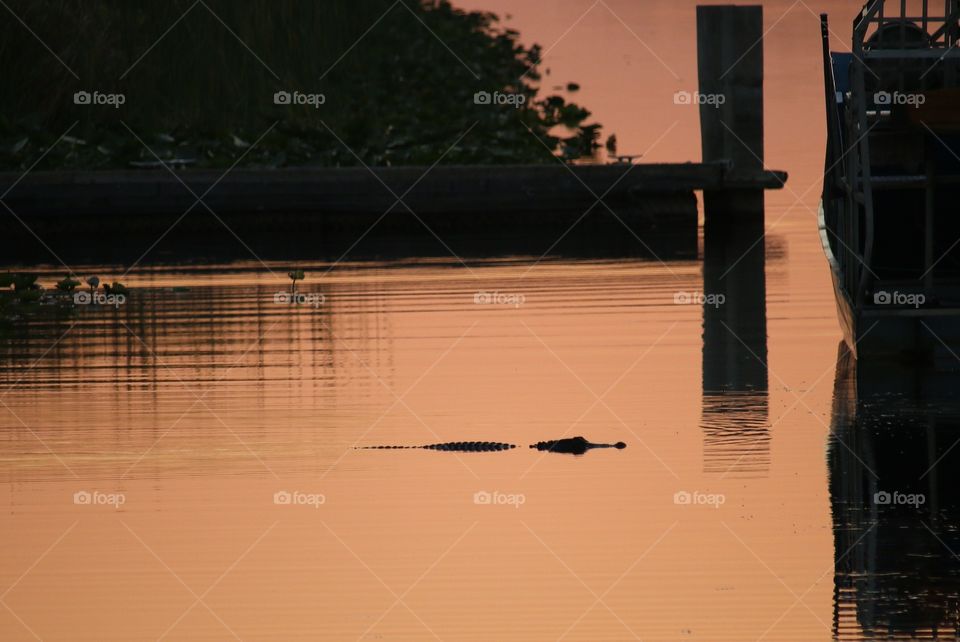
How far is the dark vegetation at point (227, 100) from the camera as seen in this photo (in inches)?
1384

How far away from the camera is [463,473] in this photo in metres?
15.0

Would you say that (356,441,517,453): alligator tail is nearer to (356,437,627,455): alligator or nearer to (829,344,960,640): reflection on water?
(356,437,627,455): alligator

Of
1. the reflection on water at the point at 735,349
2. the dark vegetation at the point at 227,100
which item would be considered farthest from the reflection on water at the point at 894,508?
the dark vegetation at the point at 227,100

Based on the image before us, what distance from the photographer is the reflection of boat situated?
19359mm

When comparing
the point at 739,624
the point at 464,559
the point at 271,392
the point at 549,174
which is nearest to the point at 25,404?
the point at 271,392

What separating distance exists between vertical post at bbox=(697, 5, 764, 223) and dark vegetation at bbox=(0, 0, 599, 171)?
3.82 m

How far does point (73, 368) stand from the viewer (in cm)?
2045

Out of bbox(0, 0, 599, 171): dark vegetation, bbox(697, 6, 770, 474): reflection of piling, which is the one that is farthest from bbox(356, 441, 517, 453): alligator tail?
bbox(0, 0, 599, 171): dark vegetation

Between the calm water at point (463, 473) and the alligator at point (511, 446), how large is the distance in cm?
20

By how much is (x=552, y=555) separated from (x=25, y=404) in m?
6.86

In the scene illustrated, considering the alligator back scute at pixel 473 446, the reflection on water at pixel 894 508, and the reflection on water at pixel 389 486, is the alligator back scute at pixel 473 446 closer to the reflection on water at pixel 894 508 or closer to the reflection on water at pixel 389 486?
the reflection on water at pixel 389 486

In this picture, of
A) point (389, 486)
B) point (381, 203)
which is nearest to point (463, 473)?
point (389, 486)

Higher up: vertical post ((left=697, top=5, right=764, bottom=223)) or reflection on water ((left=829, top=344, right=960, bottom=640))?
vertical post ((left=697, top=5, right=764, bottom=223))

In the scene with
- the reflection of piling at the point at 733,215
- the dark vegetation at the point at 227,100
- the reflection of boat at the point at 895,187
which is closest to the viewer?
the reflection of boat at the point at 895,187
